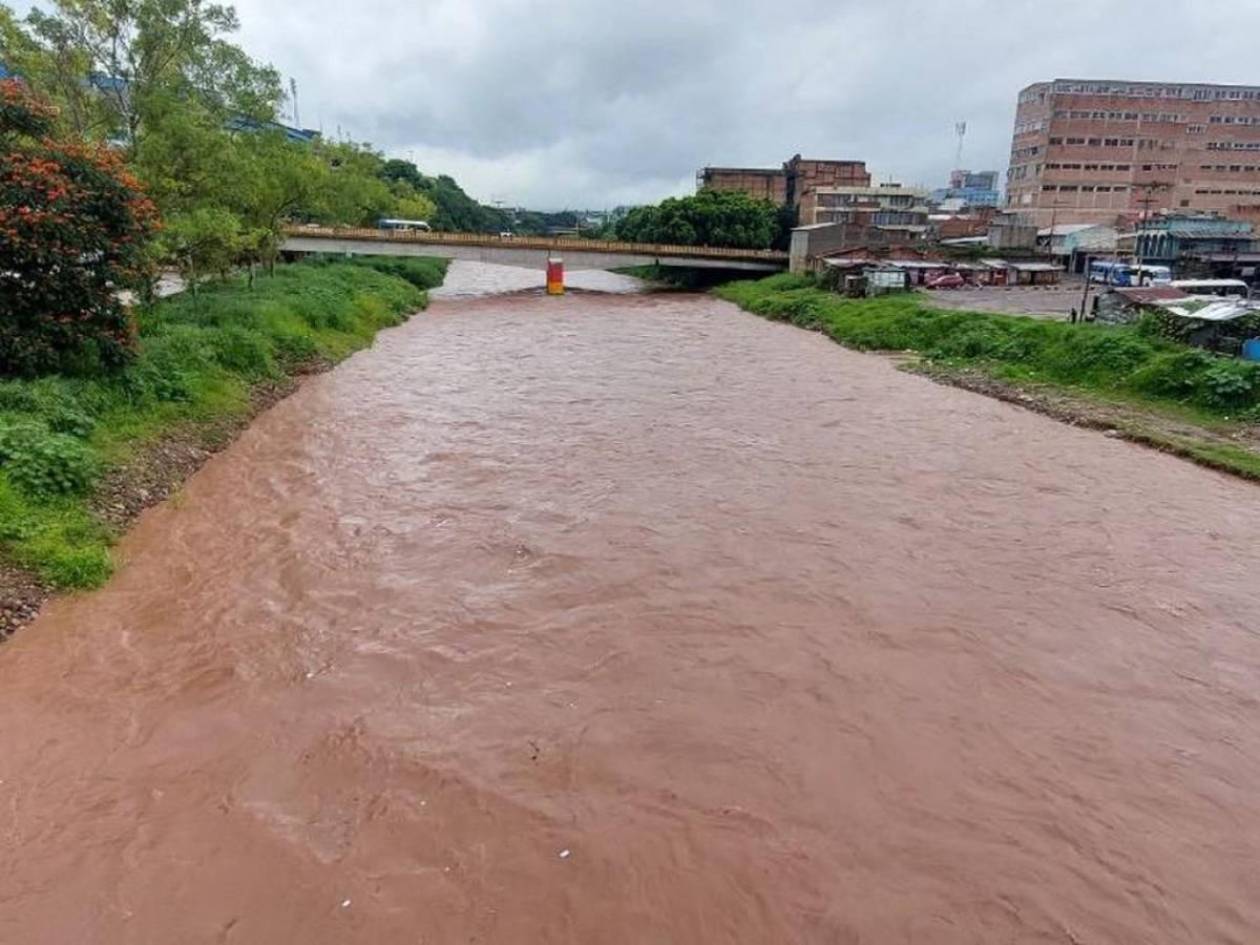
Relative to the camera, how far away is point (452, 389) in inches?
718

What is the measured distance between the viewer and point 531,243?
153ft

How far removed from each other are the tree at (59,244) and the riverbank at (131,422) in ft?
1.81

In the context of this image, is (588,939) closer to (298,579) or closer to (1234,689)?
(298,579)

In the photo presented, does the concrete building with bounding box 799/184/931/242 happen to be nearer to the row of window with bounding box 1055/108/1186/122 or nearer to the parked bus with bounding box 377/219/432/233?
the row of window with bounding box 1055/108/1186/122

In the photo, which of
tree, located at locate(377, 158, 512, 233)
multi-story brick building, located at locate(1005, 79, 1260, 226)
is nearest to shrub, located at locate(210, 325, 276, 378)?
tree, located at locate(377, 158, 512, 233)

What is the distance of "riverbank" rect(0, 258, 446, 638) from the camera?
7824 millimetres

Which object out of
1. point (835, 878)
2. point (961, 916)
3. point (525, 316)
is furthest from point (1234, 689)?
point (525, 316)

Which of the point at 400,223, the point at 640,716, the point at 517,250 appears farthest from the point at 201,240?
the point at 400,223

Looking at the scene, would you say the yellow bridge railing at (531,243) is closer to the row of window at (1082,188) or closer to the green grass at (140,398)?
the green grass at (140,398)

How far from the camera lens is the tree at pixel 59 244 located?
1015 cm

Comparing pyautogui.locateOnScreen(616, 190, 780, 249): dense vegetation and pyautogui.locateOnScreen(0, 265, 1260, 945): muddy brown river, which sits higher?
pyautogui.locateOnScreen(616, 190, 780, 249): dense vegetation

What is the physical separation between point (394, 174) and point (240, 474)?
78674 millimetres

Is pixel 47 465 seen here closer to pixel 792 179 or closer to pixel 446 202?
pixel 792 179

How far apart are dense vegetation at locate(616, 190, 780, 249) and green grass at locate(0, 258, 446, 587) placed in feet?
111
